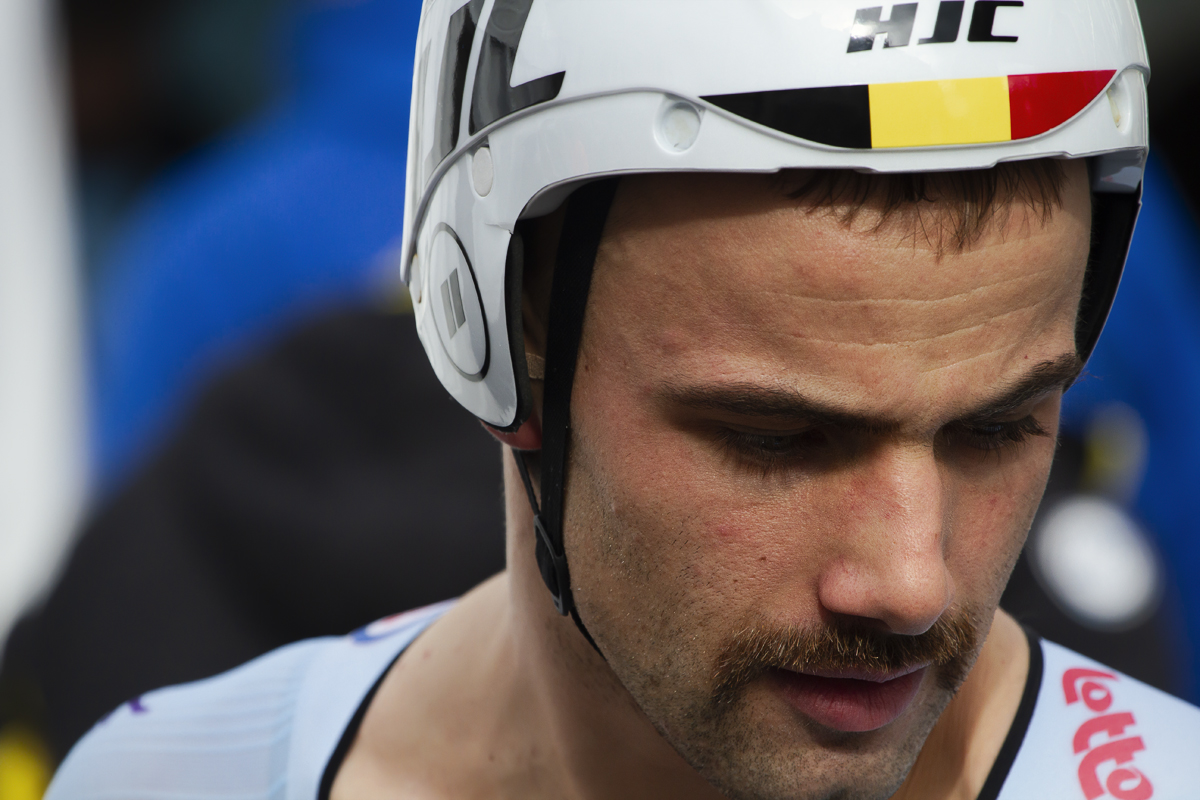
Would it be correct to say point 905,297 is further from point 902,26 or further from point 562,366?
point 562,366

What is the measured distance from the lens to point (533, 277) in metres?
2.41

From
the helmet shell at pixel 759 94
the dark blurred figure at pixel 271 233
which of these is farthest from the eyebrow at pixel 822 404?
the dark blurred figure at pixel 271 233

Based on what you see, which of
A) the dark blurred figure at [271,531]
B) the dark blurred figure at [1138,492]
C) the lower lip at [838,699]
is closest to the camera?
the lower lip at [838,699]

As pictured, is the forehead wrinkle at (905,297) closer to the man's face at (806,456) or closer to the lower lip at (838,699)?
the man's face at (806,456)

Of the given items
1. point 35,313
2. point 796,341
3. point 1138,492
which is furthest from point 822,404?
point 35,313

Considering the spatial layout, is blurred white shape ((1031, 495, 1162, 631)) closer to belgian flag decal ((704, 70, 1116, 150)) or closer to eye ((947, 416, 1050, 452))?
eye ((947, 416, 1050, 452))

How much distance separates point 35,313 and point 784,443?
272 inches

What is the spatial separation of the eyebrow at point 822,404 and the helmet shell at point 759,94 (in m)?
0.35

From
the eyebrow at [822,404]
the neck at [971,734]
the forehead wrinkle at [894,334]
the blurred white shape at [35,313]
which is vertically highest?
the forehead wrinkle at [894,334]

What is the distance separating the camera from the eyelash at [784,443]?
2094 millimetres

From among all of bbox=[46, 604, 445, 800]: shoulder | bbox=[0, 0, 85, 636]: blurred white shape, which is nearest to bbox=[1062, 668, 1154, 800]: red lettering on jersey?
bbox=[46, 604, 445, 800]: shoulder

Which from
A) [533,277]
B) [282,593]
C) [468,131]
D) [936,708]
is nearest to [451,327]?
[533,277]

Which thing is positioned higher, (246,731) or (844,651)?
(844,651)

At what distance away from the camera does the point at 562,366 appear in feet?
7.57
